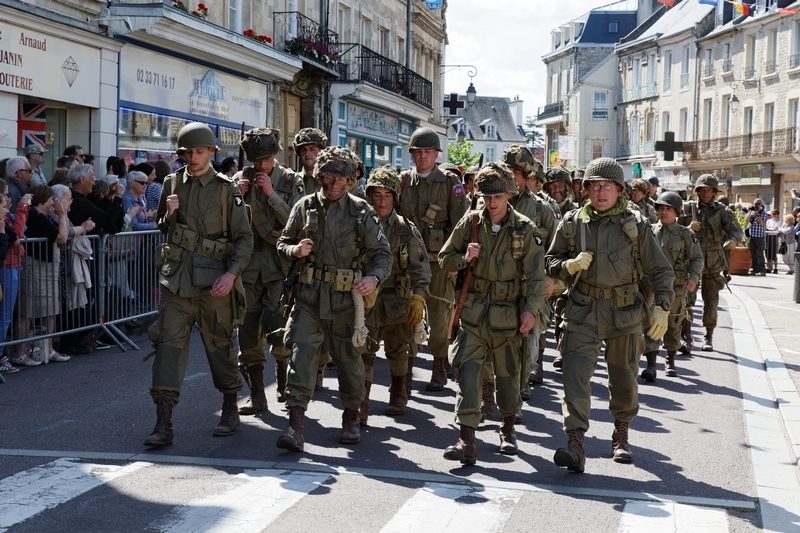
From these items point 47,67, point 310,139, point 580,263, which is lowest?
point 580,263

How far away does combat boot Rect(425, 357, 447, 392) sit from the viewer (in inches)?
373

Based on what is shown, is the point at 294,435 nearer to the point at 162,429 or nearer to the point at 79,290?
the point at 162,429

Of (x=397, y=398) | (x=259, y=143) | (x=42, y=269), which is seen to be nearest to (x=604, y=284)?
(x=397, y=398)

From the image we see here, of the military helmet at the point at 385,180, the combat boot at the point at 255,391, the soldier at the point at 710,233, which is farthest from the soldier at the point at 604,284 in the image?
the soldier at the point at 710,233

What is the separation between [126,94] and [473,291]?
12.2 m

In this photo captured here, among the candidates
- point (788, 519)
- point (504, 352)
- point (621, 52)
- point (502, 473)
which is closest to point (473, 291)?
point (504, 352)

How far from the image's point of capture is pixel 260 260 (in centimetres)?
807

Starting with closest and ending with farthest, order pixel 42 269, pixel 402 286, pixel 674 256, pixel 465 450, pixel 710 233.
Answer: pixel 465 450 → pixel 402 286 → pixel 42 269 → pixel 674 256 → pixel 710 233

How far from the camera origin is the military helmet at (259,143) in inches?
313

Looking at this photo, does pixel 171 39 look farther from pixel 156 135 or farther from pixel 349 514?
pixel 349 514

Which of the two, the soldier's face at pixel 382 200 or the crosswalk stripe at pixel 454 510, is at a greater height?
the soldier's face at pixel 382 200

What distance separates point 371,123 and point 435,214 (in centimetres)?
2279

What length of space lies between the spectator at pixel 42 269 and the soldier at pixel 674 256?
5718 millimetres

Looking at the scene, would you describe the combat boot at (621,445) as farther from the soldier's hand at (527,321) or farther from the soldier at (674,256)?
the soldier at (674,256)
